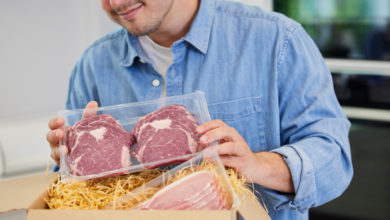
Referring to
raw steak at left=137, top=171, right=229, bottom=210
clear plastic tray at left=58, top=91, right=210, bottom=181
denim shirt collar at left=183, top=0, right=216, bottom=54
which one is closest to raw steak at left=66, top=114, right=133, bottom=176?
clear plastic tray at left=58, top=91, right=210, bottom=181

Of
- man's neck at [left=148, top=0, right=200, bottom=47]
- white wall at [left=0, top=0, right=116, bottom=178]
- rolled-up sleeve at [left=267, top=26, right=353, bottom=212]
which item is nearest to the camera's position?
rolled-up sleeve at [left=267, top=26, right=353, bottom=212]

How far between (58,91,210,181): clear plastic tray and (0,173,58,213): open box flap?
0.05m

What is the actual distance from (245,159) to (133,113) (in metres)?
0.32

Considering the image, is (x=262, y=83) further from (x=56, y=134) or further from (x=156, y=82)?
(x=56, y=134)

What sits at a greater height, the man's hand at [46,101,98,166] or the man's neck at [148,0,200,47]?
the man's neck at [148,0,200,47]

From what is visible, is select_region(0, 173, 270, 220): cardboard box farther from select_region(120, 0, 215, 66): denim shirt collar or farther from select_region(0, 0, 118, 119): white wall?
select_region(0, 0, 118, 119): white wall

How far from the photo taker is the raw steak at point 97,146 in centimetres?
99

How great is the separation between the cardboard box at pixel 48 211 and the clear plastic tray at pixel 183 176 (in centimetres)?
5

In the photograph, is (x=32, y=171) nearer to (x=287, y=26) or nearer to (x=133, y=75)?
(x=133, y=75)

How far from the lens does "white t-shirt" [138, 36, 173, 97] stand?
141 cm

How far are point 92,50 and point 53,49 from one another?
137cm

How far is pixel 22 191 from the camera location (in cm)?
94

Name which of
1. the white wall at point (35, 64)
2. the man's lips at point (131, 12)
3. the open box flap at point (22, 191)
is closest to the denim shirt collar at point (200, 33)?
the man's lips at point (131, 12)

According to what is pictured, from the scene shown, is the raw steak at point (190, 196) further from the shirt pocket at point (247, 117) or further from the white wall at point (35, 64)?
the white wall at point (35, 64)
